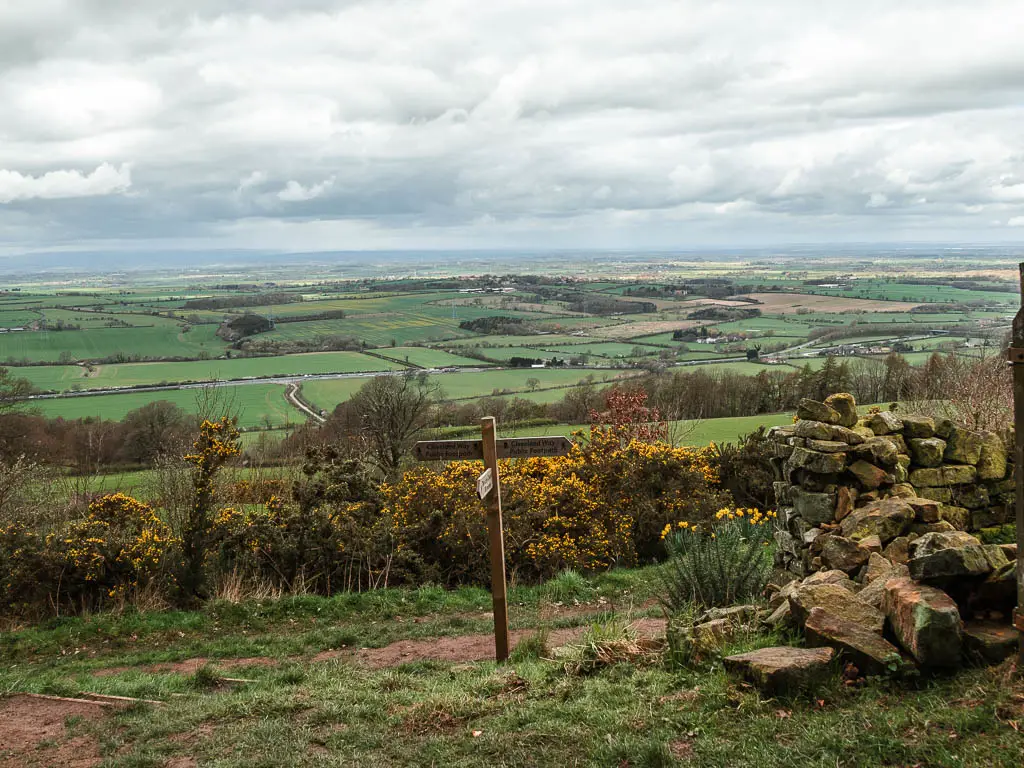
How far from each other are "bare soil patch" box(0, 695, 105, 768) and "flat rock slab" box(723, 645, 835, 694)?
4.95 metres

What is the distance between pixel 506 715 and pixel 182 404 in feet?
128

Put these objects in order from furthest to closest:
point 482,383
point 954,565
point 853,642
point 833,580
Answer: point 482,383
point 833,580
point 954,565
point 853,642

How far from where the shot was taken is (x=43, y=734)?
6.89 meters

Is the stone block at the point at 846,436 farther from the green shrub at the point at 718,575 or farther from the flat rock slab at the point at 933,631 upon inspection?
the flat rock slab at the point at 933,631

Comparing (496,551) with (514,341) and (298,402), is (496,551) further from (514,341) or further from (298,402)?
(514,341)

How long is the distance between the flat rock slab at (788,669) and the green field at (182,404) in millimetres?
30584

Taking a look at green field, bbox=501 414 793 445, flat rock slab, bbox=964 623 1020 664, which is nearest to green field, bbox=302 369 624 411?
green field, bbox=501 414 793 445

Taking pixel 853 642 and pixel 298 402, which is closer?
pixel 853 642

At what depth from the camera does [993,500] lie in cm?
977

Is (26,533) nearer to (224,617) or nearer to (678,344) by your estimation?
(224,617)

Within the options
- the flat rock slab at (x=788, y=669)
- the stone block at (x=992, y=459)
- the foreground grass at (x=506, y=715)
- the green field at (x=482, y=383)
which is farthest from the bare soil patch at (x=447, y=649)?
the green field at (x=482, y=383)

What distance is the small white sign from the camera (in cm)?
813

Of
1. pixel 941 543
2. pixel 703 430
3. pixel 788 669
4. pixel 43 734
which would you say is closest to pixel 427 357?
pixel 703 430

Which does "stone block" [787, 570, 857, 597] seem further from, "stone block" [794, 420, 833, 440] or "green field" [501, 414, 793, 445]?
"green field" [501, 414, 793, 445]
